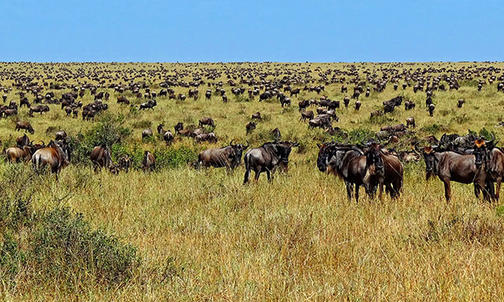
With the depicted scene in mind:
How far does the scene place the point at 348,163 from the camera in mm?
9773

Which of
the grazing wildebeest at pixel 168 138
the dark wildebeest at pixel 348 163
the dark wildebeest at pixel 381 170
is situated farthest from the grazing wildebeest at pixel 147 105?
the dark wildebeest at pixel 381 170

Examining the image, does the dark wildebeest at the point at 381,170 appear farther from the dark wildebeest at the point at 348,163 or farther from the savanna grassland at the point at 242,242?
the savanna grassland at the point at 242,242

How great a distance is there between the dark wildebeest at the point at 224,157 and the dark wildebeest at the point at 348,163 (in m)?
3.72

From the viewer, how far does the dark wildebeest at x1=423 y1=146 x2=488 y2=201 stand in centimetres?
891

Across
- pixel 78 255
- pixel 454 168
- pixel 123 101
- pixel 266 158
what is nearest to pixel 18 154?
pixel 266 158

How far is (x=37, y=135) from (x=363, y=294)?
80.3ft

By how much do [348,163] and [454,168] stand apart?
2134mm

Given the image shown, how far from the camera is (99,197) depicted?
8.76 meters

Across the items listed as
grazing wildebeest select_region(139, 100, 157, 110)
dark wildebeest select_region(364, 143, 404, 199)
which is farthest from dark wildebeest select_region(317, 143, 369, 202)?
grazing wildebeest select_region(139, 100, 157, 110)

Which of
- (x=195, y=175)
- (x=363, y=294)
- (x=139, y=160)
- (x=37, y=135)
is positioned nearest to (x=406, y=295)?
(x=363, y=294)

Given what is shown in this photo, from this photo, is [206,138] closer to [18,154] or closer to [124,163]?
[124,163]

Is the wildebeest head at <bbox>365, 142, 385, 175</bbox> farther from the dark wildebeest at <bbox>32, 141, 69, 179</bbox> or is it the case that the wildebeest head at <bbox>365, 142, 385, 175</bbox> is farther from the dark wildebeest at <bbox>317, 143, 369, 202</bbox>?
the dark wildebeest at <bbox>32, 141, 69, 179</bbox>

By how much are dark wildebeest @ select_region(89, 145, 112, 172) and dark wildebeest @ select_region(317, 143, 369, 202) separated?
7.20 metres

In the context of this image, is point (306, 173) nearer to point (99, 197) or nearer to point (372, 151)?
point (372, 151)
